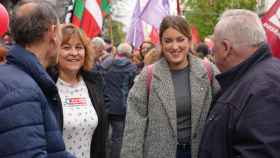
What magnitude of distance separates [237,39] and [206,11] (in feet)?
151

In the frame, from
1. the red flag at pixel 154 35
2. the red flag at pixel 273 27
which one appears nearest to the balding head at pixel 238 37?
the red flag at pixel 273 27

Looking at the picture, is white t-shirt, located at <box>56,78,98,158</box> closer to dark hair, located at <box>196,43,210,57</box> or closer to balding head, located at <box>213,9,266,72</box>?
balding head, located at <box>213,9,266,72</box>

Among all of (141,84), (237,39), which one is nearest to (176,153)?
(141,84)

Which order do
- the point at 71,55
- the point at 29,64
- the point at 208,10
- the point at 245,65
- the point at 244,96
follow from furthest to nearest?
the point at 208,10, the point at 71,55, the point at 245,65, the point at 244,96, the point at 29,64

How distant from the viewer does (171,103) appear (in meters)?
4.61

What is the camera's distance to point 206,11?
49.0 meters

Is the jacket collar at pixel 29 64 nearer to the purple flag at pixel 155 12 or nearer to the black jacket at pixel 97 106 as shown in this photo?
the black jacket at pixel 97 106

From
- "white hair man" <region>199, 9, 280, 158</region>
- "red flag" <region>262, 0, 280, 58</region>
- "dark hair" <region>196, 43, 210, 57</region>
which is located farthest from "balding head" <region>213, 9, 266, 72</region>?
"dark hair" <region>196, 43, 210, 57</region>

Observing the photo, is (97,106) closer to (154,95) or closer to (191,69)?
(154,95)

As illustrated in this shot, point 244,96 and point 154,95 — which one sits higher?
point 244,96

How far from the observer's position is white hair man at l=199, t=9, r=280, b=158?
10.6 feet

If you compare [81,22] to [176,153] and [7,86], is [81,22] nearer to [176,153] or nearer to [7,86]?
[176,153]

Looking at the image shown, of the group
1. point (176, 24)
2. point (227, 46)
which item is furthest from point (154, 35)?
point (227, 46)

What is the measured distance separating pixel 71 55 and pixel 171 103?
913 millimetres
